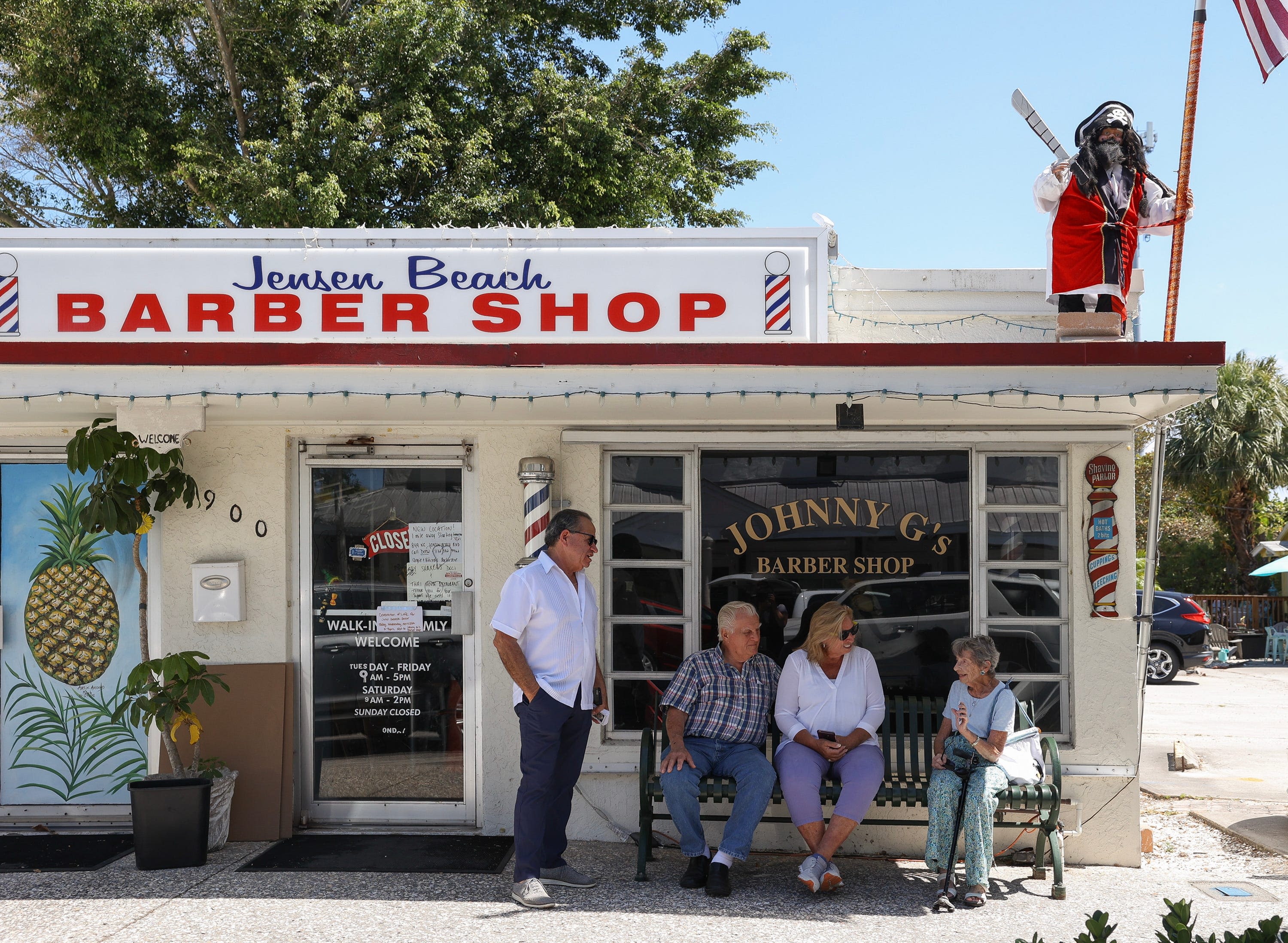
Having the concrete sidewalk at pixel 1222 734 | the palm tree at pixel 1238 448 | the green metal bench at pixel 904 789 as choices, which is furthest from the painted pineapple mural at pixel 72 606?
the palm tree at pixel 1238 448

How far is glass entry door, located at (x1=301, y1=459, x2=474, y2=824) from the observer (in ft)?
19.7

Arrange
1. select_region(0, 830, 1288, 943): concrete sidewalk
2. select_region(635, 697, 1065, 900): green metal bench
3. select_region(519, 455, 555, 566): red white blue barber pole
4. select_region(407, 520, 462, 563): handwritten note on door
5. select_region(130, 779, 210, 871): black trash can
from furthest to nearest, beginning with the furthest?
select_region(407, 520, 462, 563): handwritten note on door → select_region(519, 455, 555, 566): red white blue barber pole → select_region(130, 779, 210, 871): black trash can → select_region(635, 697, 1065, 900): green metal bench → select_region(0, 830, 1288, 943): concrete sidewalk

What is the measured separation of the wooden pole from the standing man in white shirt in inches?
122

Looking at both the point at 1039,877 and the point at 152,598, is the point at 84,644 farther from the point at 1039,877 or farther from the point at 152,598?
the point at 1039,877

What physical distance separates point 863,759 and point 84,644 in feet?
14.0

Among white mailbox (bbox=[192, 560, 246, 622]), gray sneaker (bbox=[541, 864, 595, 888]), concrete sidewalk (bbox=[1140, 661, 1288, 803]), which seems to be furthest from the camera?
concrete sidewalk (bbox=[1140, 661, 1288, 803])

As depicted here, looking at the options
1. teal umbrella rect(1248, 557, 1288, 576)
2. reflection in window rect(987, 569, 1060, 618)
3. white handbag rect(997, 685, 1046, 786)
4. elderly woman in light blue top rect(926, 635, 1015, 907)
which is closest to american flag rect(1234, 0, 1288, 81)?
reflection in window rect(987, 569, 1060, 618)

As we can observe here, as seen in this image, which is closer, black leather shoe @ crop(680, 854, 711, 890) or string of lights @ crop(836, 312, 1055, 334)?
black leather shoe @ crop(680, 854, 711, 890)

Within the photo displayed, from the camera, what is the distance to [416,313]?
5793 mm

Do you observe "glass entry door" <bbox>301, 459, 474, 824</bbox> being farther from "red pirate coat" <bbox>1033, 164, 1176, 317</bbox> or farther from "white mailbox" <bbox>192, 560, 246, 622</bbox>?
"red pirate coat" <bbox>1033, 164, 1176, 317</bbox>

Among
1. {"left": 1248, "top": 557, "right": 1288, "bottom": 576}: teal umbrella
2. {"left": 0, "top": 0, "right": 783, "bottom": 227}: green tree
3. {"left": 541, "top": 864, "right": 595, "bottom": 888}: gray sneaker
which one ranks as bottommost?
{"left": 541, "top": 864, "right": 595, "bottom": 888}: gray sneaker

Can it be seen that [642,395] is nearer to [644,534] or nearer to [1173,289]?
[644,534]

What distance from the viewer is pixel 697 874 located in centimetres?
501

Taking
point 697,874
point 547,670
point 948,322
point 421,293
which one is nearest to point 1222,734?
point 948,322
